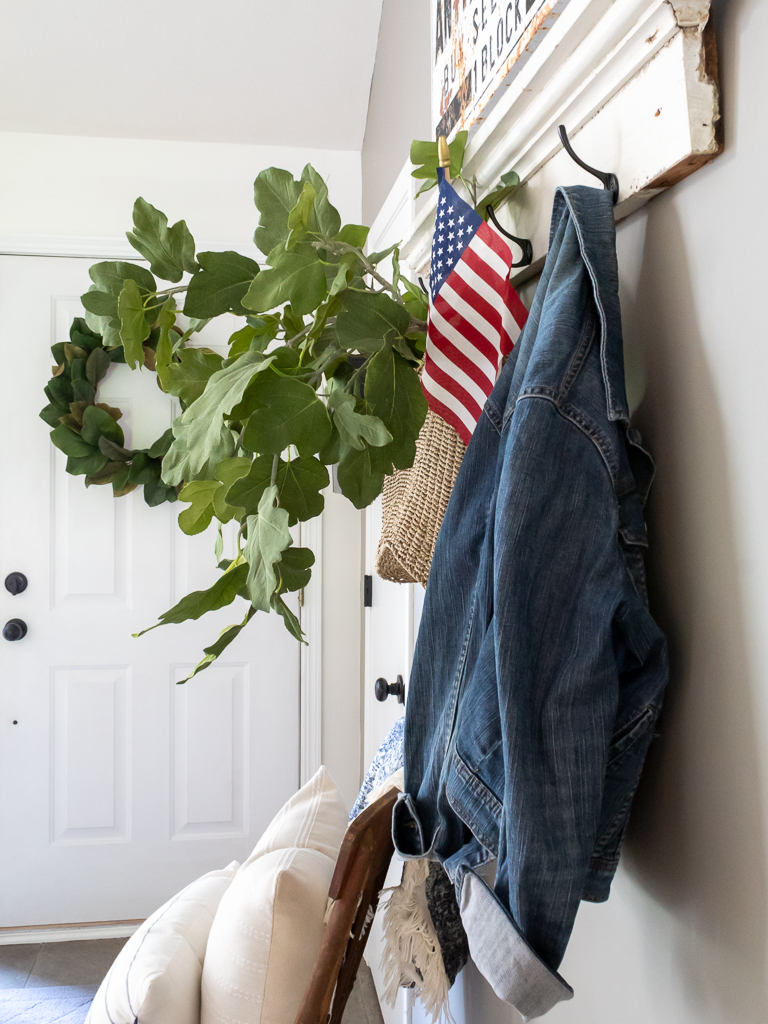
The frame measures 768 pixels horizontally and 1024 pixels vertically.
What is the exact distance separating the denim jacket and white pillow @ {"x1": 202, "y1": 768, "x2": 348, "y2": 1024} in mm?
441

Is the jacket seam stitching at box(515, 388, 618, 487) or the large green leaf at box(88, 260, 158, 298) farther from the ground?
the large green leaf at box(88, 260, 158, 298)

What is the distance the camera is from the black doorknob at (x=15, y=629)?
216 cm

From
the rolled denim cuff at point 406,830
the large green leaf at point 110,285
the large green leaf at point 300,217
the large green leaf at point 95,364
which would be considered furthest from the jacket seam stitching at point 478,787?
the large green leaf at point 95,364

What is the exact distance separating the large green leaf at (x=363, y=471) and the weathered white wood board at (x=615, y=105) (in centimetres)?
27

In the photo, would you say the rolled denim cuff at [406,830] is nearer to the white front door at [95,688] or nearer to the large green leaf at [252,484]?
the large green leaf at [252,484]

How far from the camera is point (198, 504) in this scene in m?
0.74

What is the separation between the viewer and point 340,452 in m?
0.65

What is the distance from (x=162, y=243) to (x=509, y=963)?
0.71 meters

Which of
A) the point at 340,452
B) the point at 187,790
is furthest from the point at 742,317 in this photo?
the point at 187,790

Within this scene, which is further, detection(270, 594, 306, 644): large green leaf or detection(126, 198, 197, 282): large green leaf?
detection(126, 198, 197, 282): large green leaf

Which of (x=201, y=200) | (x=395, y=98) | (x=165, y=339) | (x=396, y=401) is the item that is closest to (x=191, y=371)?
(x=165, y=339)

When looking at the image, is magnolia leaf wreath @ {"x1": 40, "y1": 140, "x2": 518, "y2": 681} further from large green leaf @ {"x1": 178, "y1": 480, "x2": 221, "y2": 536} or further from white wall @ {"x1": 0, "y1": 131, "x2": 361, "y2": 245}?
white wall @ {"x1": 0, "y1": 131, "x2": 361, "y2": 245}

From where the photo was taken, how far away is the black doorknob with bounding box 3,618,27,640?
2162 millimetres

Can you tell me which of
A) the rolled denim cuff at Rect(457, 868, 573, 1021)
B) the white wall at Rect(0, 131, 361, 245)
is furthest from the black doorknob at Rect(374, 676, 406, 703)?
the white wall at Rect(0, 131, 361, 245)
